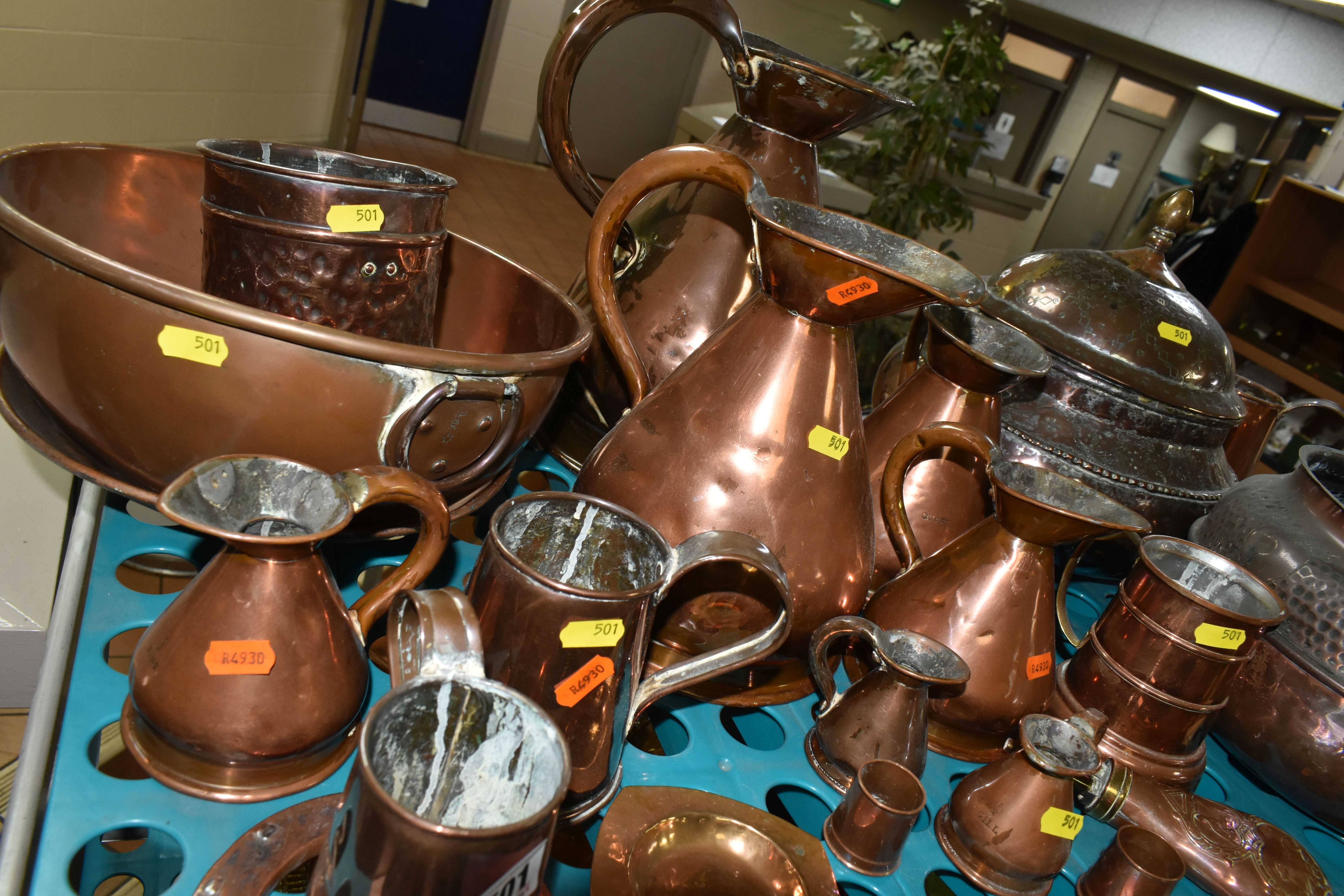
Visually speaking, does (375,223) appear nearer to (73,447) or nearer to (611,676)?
(73,447)

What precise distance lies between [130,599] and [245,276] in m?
0.31

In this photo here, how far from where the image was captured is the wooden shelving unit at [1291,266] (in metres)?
3.93

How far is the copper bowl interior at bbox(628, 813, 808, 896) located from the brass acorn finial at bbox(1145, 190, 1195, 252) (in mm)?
1055

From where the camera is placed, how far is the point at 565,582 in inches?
28.6

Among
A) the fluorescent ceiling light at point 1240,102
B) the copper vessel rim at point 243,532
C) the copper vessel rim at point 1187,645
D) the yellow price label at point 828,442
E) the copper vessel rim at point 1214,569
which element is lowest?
the copper vessel rim at point 1187,645

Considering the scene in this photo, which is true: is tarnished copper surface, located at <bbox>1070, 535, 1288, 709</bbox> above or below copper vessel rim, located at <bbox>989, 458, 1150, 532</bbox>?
below

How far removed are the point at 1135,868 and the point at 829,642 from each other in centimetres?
33

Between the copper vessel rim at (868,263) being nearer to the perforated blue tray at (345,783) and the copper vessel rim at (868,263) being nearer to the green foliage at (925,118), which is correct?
the perforated blue tray at (345,783)

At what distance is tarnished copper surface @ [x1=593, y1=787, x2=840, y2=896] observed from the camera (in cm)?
66

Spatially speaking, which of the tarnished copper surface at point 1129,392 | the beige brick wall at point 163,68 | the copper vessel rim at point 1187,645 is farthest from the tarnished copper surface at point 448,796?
the beige brick wall at point 163,68

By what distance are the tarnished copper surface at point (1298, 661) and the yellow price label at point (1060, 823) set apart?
44 centimetres

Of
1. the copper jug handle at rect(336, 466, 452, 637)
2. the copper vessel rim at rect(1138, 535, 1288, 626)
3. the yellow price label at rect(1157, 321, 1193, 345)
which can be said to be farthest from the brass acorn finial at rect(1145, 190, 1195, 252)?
the copper jug handle at rect(336, 466, 452, 637)

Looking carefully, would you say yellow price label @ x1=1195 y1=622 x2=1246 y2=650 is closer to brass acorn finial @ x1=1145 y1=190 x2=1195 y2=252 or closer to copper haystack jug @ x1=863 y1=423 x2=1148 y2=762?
copper haystack jug @ x1=863 y1=423 x2=1148 y2=762

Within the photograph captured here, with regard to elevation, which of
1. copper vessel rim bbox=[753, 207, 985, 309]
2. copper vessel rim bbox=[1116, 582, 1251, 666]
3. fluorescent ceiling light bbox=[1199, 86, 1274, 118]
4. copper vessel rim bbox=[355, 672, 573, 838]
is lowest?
copper vessel rim bbox=[1116, 582, 1251, 666]
